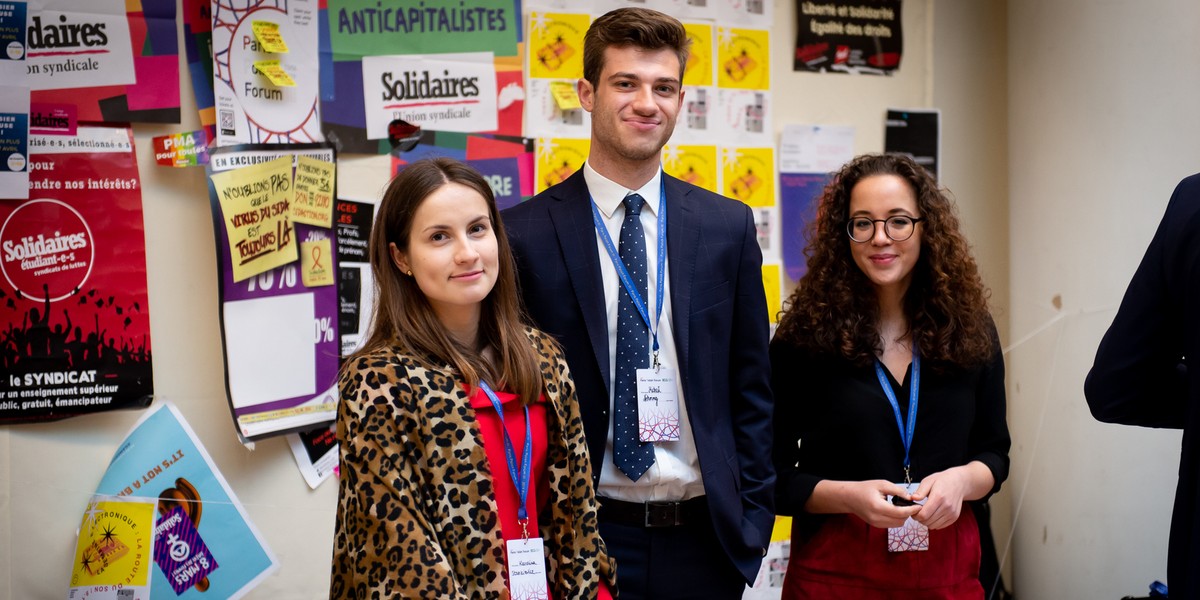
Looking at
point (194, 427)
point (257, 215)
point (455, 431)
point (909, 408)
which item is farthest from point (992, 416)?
point (194, 427)

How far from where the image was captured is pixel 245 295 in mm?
2729

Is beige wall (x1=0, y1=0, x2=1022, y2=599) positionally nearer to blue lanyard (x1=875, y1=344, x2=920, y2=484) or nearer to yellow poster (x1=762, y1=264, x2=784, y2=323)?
yellow poster (x1=762, y1=264, x2=784, y2=323)

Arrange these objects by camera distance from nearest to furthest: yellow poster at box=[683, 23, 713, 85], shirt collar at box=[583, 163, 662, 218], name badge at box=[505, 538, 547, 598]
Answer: name badge at box=[505, 538, 547, 598], shirt collar at box=[583, 163, 662, 218], yellow poster at box=[683, 23, 713, 85]

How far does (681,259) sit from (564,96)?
125cm

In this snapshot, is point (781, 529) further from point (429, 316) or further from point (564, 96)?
point (429, 316)

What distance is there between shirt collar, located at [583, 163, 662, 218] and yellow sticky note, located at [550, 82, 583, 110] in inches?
41.2

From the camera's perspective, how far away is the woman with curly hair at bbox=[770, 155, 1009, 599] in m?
2.10

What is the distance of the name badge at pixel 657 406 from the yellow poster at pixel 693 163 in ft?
4.75

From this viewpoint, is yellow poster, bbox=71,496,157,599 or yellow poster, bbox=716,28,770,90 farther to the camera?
yellow poster, bbox=716,28,770,90

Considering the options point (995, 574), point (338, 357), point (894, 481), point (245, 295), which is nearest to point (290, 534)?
point (338, 357)

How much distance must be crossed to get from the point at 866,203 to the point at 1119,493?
5.05 ft

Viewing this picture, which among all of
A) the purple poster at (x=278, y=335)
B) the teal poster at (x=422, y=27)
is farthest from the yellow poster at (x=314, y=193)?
the teal poster at (x=422, y=27)


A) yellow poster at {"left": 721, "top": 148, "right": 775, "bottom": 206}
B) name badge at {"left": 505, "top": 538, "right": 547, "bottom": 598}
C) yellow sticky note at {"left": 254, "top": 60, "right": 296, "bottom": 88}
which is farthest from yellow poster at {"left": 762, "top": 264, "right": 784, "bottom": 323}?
name badge at {"left": 505, "top": 538, "right": 547, "bottom": 598}

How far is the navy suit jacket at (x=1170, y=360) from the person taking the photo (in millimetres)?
1777
